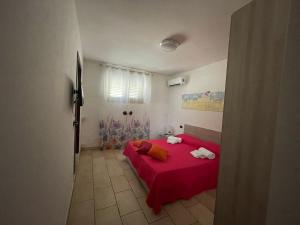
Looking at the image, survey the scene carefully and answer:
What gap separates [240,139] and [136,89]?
3.62 metres

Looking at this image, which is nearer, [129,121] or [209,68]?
[209,68]

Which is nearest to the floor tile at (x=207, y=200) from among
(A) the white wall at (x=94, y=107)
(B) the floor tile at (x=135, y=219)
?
(B) the floor tile at (x=135, y=219)

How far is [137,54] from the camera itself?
117 inches

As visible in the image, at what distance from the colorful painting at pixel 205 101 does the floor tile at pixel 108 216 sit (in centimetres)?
268

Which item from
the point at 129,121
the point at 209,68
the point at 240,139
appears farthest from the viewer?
the point at 129,121

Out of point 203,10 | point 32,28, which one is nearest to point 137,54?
point 203,10

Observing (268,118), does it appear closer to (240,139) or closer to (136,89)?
(240,139)

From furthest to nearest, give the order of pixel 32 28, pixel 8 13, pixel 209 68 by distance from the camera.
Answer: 1. pixel 209 68
2. pixel 32 28
3. pixel 8 13

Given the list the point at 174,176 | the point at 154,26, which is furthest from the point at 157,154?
the point at 154,26

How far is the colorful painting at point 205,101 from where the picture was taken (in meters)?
2.94

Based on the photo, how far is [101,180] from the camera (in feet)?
7.73

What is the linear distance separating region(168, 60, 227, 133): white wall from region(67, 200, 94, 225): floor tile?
278 centimetres

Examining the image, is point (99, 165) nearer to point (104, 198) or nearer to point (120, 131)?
point (104, 198)

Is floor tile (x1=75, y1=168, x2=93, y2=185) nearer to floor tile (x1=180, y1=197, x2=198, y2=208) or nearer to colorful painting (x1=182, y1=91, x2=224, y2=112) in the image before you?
floor tile (x1=180, y1=197, x2=198, y2=208)
